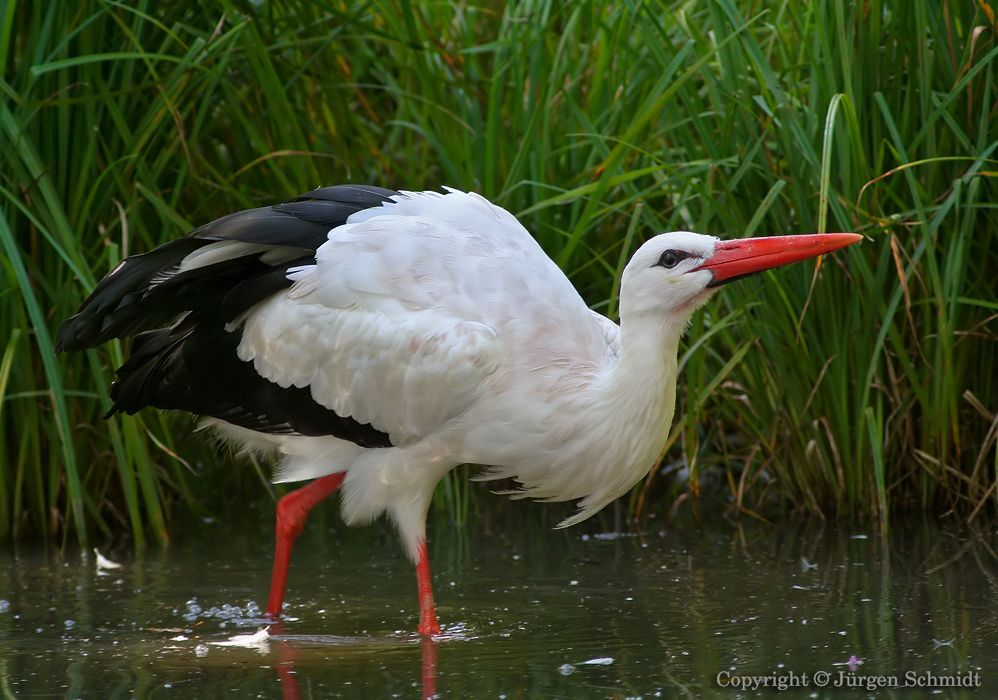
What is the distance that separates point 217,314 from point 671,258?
168cm

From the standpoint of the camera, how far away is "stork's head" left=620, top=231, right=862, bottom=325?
3.75m

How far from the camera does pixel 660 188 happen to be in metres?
5.50

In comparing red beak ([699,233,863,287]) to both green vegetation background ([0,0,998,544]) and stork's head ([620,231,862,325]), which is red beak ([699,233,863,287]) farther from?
green vegetation background ([0,0,998,544])

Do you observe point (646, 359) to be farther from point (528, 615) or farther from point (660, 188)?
point (660, 188)

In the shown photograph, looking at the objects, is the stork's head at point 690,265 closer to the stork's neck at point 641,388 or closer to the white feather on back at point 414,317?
the stork's neck at point 641,388

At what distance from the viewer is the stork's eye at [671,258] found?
3.79 m

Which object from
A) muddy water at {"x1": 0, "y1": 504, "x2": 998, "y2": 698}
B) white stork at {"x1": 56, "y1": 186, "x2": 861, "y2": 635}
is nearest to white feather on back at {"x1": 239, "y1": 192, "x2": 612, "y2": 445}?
white stork at {"x1": 56, "y1": 186, "x2": 861, "y2": 635}

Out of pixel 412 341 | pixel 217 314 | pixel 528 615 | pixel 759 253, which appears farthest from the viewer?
pixel 217 314

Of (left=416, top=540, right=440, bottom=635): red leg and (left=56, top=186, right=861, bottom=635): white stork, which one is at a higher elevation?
(left=56, top=186, right=861, bottom=635): white stork

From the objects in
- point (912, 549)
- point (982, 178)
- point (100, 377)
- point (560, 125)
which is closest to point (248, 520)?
point (100, 377)

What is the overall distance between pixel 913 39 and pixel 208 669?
355 cm

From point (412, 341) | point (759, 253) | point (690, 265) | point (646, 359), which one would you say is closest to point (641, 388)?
point (646, 359)

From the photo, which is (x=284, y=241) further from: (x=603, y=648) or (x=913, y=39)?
(x=913, y=39)

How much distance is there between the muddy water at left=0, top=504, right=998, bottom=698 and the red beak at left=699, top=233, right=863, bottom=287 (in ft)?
3.84
